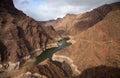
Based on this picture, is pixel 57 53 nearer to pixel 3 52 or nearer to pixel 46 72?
pixel 3 52

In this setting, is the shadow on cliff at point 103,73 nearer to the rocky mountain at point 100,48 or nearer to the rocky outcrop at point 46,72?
the rocky mountain at point 100,48

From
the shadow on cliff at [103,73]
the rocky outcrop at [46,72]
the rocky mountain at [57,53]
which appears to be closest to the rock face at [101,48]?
the rocky mountain at [57,53]

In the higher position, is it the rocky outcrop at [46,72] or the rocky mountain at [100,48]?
the rocky mountain at [100,48]

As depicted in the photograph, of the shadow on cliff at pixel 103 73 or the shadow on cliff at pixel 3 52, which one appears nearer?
the shadow on cliff at pixel 103 73

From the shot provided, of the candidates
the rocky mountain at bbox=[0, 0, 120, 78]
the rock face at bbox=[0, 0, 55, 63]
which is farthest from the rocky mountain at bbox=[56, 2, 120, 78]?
the rock face at bbox=[0, 0, 55, 63]

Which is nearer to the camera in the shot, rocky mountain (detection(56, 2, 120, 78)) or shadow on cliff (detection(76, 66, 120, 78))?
shadow on cliff (detection(76, 66, 120, 78))

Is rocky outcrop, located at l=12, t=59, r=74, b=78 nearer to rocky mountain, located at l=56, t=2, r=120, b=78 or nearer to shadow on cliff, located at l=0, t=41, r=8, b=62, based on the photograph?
rocky mountain, located at l=56, t=2, r=120, b=78

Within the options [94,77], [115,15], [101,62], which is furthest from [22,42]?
[94,77]

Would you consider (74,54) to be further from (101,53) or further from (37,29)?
(37,29)
